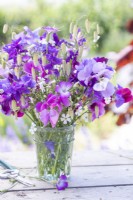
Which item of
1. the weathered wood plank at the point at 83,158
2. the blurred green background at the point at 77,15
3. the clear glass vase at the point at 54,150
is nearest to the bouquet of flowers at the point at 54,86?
the clear glass vase at the point at 54,150

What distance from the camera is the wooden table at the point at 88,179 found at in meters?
1.52

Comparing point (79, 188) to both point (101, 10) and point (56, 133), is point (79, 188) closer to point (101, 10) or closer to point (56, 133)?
point (56, 133)

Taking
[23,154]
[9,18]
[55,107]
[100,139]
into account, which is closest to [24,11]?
[9,18]

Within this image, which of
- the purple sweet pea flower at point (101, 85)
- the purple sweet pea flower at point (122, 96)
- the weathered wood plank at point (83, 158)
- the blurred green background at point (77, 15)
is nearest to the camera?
the purple sweet pea flower at point (101, 85)

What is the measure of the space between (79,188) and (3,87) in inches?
16.2

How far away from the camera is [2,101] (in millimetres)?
1483

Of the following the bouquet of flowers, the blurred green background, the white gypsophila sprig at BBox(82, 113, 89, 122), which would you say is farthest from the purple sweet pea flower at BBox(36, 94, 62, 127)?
the blurred green background

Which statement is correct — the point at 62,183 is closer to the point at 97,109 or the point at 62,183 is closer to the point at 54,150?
the point at 54,150

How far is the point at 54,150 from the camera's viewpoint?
61.5 inches

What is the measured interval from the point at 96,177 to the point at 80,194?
0.59 feet

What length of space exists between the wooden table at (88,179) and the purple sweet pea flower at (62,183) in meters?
0.02

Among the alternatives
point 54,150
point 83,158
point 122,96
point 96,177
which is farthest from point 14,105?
point 83,158


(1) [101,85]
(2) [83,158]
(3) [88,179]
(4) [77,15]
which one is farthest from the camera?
(4) [77,15]

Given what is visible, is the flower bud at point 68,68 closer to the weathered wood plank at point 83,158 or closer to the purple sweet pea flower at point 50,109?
the purple sweet pea flower at point 50,109
